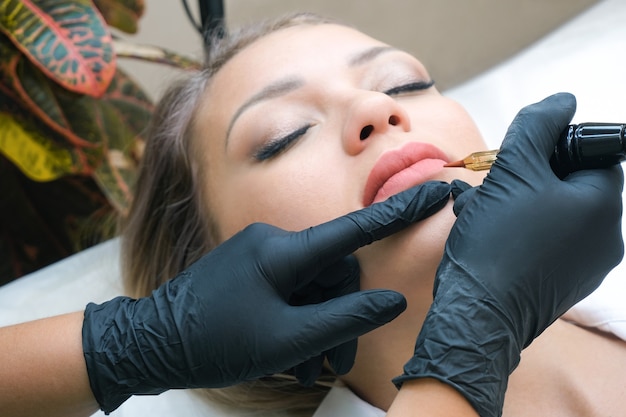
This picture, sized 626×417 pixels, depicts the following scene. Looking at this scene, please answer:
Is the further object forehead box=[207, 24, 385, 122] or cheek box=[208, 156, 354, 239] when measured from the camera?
forehead box=[207, 24, 385, 122]

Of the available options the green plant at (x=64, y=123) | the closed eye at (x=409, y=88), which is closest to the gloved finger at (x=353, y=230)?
the closed eye at (x=409, y=88)

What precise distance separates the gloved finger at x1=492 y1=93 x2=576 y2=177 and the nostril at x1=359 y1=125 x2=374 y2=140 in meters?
0.24

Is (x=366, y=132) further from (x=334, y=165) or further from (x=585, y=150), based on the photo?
(x=585, y=150)

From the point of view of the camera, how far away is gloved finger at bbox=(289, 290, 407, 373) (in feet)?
3.04

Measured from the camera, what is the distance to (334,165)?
1092 millimetres

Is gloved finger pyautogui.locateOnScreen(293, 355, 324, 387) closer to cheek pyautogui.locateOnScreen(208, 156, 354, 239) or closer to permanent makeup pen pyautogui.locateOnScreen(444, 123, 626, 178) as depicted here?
cheek pyautogui.locateOnScreen(208, 156, 354, 239)

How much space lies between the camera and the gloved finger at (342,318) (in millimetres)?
926

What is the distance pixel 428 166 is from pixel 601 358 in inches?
18.0

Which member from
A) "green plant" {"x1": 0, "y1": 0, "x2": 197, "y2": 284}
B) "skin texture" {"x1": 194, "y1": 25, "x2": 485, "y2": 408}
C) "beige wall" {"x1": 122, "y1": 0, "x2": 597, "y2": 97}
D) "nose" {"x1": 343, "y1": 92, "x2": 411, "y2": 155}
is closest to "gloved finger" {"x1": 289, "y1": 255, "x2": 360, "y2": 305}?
"skin texture" {"x1": 194, "y1": 25, "x2": 485, "y2": 408}

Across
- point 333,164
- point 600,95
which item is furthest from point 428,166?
point 600,95

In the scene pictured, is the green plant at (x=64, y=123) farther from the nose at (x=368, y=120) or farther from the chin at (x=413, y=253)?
the chin at (x=413, y=253)

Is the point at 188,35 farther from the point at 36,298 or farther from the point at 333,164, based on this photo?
the point at 333,164

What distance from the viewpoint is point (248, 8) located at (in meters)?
2.46

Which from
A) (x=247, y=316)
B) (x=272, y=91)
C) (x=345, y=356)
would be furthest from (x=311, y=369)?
(x=272, y=91)
